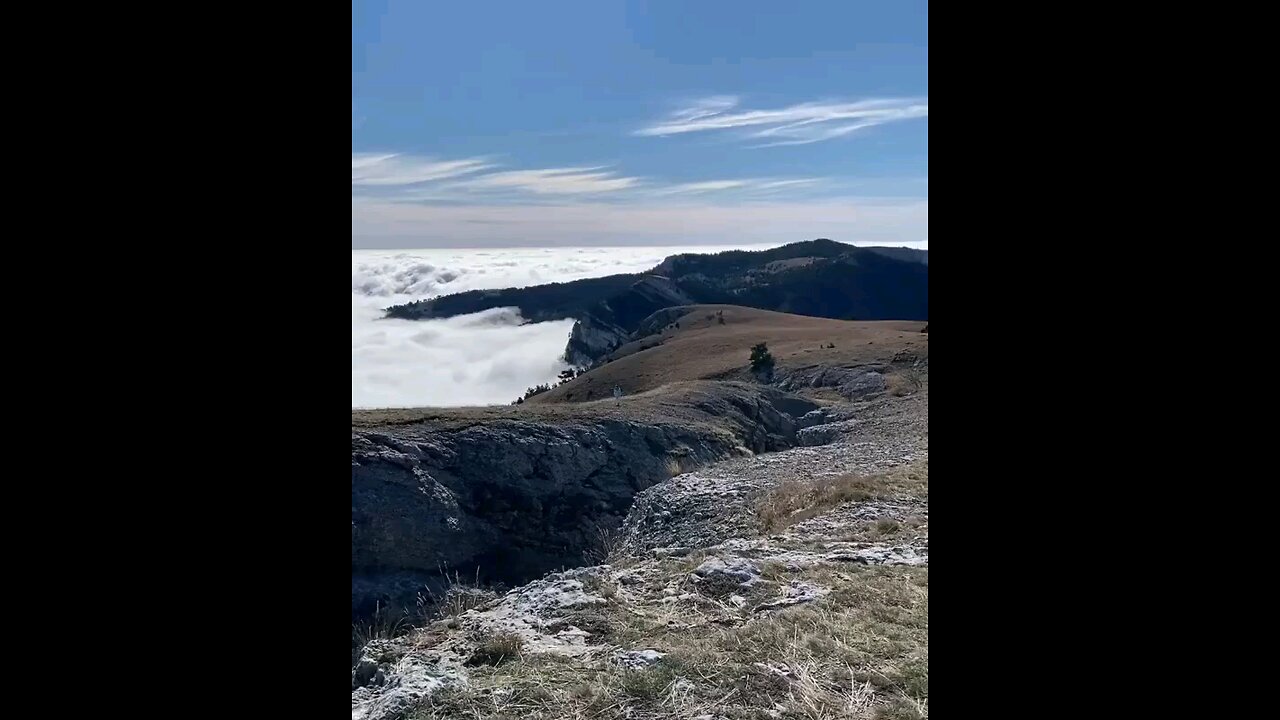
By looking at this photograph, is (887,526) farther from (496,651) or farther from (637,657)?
(496,651)

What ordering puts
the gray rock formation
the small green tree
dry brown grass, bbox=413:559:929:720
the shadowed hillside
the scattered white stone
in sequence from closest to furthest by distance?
dry brown grass, bbox=413:559:929:720 → the scattered white stone → the gray rock formation → the small green tree → the shadowed hillside

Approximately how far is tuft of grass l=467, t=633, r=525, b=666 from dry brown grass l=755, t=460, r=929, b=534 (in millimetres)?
4144

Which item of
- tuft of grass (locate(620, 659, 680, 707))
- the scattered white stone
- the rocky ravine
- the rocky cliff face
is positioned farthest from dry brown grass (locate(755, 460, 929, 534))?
tuft of grass (locate(620, 659, 680, 707))

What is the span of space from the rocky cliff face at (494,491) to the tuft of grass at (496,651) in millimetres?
5169

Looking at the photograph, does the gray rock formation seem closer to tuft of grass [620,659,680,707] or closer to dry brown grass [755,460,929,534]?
dry brown grass [755,460,929,534]

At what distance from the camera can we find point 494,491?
12250 millimetres

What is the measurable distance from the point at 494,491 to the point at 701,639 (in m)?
7.92

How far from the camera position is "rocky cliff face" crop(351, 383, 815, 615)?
10844 millimetres

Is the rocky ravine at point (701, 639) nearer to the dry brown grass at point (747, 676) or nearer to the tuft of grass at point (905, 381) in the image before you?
the dry brown grass at point (747, 676)
